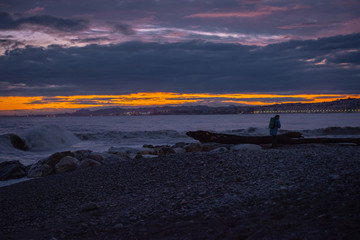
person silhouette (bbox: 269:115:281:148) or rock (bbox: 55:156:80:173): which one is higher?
person silhouette (bbox: 269:115:281:148)

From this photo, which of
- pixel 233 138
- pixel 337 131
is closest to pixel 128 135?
pixel 233 138

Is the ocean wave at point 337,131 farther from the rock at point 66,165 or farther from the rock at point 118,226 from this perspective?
the rock at point 118,226

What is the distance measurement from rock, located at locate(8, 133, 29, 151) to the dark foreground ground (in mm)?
15022

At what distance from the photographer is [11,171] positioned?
39.7 ft

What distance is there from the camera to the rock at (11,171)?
11.9 m

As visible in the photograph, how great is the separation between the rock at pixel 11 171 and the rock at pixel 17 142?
11.2 meters

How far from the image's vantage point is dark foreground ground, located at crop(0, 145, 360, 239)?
4.02m

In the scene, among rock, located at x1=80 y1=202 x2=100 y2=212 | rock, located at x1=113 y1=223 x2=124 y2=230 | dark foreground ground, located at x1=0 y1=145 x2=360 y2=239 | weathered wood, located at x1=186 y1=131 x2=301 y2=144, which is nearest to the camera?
dark foreground ground, located at x1=0 y1=145 x2=360 y2=239

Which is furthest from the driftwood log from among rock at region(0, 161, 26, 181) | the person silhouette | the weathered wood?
rock at region(0, 161, 26, 181)

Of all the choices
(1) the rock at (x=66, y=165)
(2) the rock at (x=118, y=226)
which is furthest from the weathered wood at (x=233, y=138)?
(2) the rock at (x=118, y=226)

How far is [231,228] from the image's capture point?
416 cm

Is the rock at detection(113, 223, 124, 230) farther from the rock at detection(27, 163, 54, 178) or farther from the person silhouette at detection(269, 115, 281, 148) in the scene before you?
the person silhouette at detection(269, 115, 281, 148)

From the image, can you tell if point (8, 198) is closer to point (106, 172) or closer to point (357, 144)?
point (106, 172)

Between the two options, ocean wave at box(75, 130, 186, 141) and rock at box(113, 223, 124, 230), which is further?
ocean wave at box(75, 130, 186, 141)
